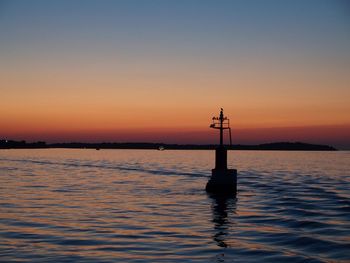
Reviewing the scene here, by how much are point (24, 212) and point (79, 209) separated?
10.3ft

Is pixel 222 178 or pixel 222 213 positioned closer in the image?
pixel 222 213

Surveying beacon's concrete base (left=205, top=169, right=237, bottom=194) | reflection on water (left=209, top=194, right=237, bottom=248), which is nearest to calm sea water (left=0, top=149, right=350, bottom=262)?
reflection on water (left=209, top=194, right=237, bottom=248)

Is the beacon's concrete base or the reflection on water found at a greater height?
the beacon's concrete base

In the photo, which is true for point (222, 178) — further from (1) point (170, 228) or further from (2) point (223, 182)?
(1) point (170, 228)

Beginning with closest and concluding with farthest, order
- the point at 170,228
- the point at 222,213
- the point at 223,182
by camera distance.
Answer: the point at 170,228 → the point at 222,213 → the point at 223,182

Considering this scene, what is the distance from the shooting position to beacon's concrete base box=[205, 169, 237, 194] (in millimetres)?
34719

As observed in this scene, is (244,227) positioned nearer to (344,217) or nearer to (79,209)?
(344,217)

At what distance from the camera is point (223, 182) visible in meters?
34.7

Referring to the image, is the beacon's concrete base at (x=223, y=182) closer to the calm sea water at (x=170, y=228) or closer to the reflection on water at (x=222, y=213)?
the reflection on water at (x=222, y=213)

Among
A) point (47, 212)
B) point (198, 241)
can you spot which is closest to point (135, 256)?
point (198, 241)

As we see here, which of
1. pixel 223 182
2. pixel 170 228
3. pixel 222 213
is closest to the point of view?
pixel 170 228

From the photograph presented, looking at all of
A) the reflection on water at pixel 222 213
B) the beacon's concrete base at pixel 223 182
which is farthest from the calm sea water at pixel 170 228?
the beacon's concrete base at pixel 223 182

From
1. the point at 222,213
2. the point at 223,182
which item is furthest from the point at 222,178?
the point at 222,213

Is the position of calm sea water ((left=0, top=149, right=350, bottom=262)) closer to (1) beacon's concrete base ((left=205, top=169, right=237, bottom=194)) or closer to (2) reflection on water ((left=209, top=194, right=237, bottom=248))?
(2) reflection on water ((left=209, top=194, right=237, bottom=248))
